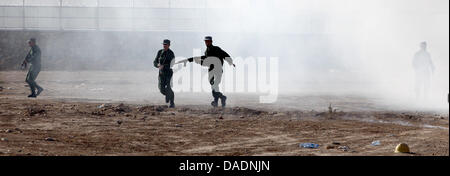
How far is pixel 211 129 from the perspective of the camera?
1062 centimetres

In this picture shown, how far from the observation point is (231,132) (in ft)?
33.6

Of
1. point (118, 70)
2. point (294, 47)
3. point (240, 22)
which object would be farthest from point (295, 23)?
point (118, 70)

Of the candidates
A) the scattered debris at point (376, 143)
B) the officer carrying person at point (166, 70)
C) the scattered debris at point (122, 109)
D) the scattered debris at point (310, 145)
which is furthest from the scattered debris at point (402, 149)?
the officer carrying person at point (166, 70)

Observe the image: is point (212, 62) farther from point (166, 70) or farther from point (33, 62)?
point (33, 62)

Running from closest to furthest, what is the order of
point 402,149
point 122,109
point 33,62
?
point 402,149 → point 122,109 → point 33,62

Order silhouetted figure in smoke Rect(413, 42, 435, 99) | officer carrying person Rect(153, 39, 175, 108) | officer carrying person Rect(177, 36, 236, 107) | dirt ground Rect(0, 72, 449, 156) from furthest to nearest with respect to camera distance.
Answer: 1. silhouetted figure in smoke Rect(413, 42, 435, 99)
2. officer carrying person Rect(153, 39, 175, 108)
3. officer carrying person Rect(177, 36, 236, 107)
4. dirt ground Rect(0, 72, 449, 156)

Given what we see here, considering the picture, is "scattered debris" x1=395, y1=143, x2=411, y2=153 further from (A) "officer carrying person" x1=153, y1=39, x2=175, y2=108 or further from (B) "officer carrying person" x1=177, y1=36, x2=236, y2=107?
(A) "officer carrying person" x1=153, y1=39, x2=175, y2=108

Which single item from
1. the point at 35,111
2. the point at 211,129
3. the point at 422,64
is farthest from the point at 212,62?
the point at 422,64

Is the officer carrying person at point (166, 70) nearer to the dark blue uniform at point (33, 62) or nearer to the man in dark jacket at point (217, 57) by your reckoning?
the man in dark jacket at point (217, 57)

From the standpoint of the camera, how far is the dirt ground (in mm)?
8453

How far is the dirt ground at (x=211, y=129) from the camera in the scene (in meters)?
8.45

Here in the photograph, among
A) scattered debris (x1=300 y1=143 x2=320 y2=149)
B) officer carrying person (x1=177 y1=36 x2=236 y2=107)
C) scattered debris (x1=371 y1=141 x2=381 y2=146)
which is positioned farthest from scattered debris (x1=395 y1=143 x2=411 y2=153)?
officer carrying person (x1=177 y1=36 x2=236 y2=107)

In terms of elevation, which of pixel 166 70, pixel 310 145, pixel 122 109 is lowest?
pixel 310 145

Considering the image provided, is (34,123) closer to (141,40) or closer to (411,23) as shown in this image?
(411,23)
